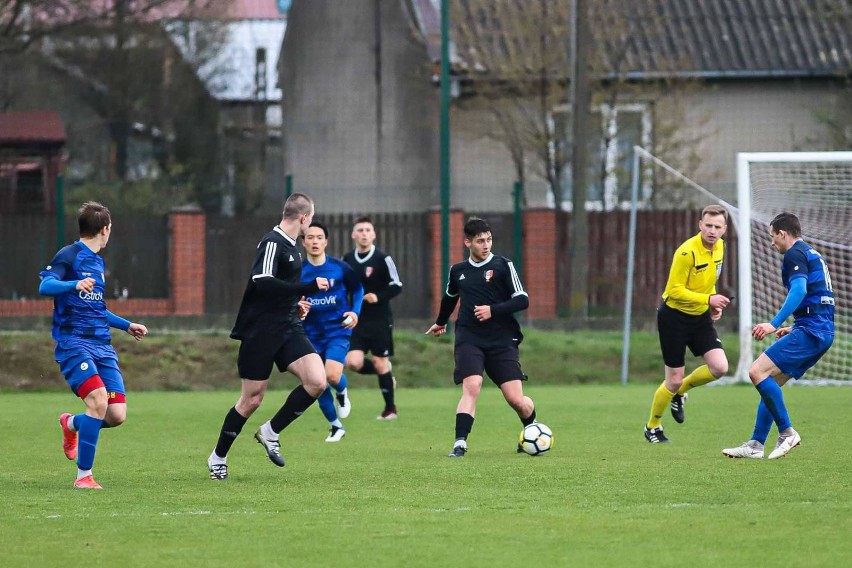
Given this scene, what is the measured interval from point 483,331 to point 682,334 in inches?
71.8

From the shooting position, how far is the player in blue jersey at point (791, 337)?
9789 millimetres

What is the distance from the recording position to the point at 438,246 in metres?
22.3

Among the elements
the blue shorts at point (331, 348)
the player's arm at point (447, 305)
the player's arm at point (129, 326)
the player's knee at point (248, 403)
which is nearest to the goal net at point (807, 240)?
the blue shorts at point (331, 348)

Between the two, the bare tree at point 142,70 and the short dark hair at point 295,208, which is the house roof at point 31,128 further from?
the short dark hair at point 295,208

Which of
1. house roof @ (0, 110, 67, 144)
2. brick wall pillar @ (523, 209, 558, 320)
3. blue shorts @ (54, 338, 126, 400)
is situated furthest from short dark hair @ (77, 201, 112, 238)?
house roof @ (0, 110, 67, 144)

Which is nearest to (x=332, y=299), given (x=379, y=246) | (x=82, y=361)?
(x=82, y=361)

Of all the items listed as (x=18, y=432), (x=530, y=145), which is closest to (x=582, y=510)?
(x=18, y=432)

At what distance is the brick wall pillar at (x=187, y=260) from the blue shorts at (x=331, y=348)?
32.3ft

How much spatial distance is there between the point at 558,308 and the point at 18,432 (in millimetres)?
11328

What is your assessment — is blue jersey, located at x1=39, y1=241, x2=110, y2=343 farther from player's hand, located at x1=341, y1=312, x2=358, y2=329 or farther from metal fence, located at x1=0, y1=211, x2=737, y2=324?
metal fence, located at x1=0, y1=211, x2=737, y2=324

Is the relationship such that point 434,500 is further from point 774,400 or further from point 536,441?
point 774,400

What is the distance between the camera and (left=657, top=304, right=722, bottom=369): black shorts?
11.4m

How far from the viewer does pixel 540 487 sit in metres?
8.48

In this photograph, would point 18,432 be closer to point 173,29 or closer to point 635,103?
point 635,103
